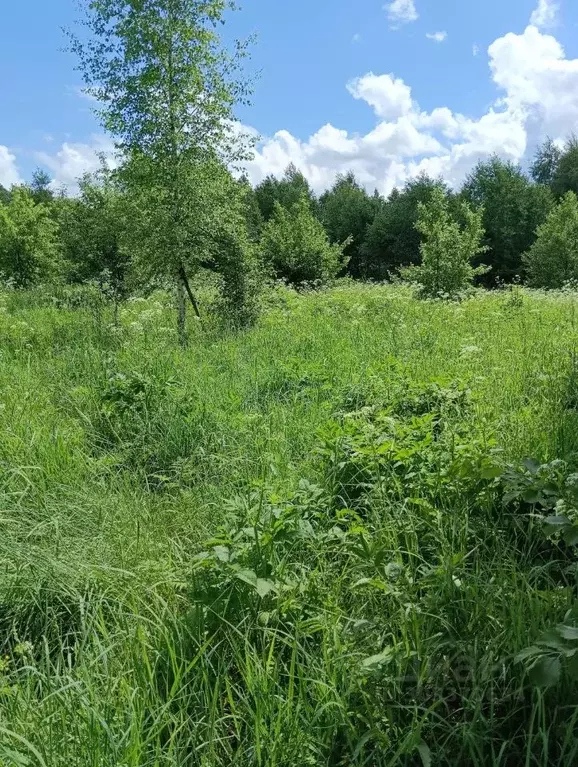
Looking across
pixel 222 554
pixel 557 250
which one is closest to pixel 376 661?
pixel 222 554

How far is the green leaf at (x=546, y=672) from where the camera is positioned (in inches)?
52.7

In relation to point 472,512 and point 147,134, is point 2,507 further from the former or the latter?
point 147,134

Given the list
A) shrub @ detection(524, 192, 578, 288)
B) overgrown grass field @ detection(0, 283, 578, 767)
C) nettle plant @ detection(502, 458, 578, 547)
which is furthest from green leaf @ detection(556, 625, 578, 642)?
shrub @ detection(524, 192, 578, 288)

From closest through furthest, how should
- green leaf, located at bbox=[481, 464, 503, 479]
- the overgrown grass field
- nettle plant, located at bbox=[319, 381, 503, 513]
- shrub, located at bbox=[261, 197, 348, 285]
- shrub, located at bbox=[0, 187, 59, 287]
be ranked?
the overgrown grass field, green leaf, located at bbox=[481, 464, 503, 479], nettle plant, located at bbox=[319, 381, 503, 513], shrub, located at bbox=[0, 187, 59, 287], shrub, located at bbox=[261, 197, 348, 285]

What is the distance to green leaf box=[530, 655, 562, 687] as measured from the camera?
134 centimetres

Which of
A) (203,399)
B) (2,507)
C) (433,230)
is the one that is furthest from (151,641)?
(433,230)

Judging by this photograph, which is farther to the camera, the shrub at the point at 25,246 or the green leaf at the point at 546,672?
the shrub at the point at 25,246

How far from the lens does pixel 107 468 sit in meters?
3.65

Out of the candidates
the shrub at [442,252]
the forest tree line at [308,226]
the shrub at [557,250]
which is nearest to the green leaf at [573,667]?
the forest tree line at [308,226]

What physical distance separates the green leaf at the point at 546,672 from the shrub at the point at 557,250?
107 ft

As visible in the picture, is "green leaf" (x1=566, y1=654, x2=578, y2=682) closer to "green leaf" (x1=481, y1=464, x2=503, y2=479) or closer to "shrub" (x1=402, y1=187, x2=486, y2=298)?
Result: "green leaf" (x1=481, y1=464, x2=503, y2=479)

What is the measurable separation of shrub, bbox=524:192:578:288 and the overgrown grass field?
30288mm

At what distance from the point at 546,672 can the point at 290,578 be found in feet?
3.73

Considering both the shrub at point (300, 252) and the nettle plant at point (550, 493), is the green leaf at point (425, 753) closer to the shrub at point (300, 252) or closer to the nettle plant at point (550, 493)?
the nettle plant at point (550, 493)
